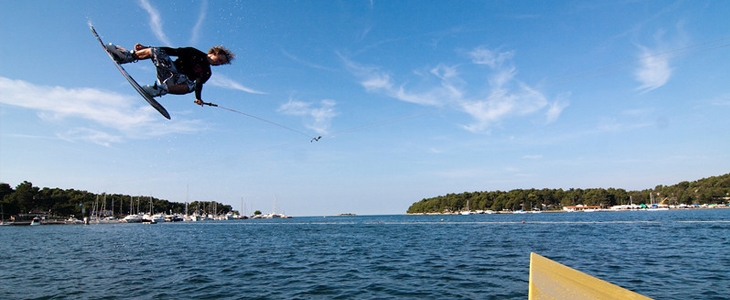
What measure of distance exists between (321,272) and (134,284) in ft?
31.3

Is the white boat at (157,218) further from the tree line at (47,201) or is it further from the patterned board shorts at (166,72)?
the patterned board shorts at (166,72)

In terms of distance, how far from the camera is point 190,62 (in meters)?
9.10

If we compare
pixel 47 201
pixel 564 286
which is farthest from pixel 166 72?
pixel 47 201

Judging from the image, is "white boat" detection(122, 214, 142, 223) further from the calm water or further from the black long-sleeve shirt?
the black long-sleeve shirt

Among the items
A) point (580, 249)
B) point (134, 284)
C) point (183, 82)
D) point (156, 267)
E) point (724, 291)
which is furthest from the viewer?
point (580, 249)

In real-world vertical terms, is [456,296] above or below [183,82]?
below

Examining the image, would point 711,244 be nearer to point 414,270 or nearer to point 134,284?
point 414,270

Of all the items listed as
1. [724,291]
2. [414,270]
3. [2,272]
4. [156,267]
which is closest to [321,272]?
[414,270]

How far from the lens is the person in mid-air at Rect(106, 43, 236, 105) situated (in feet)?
28.7

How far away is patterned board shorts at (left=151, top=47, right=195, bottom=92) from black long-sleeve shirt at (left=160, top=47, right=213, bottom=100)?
118mm

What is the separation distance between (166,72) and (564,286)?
8933mm

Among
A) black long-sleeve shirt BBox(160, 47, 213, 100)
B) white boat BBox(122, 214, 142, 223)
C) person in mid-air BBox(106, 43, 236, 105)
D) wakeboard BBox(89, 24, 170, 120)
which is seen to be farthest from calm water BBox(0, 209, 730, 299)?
white boat BBox(122, 214, 142, 223)

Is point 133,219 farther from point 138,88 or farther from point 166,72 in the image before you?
point 166,72

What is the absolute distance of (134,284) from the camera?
19781mm
